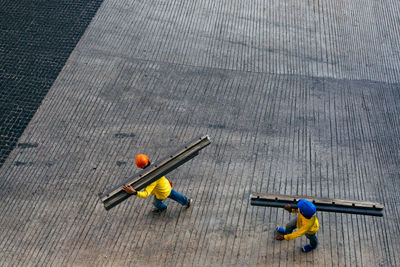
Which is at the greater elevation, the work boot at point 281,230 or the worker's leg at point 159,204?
the work boot at point 281,230

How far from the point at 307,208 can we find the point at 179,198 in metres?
2.37

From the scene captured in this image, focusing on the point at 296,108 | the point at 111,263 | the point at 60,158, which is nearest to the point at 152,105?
the point at 60,158

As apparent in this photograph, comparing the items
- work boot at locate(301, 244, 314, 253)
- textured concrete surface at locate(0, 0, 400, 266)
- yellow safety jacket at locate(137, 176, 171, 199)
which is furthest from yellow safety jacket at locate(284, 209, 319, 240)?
yellow safety jacket at locate(137, 176, 171, 199)

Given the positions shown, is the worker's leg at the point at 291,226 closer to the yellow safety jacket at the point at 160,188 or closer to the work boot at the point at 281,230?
the work boot at the point at 281,230

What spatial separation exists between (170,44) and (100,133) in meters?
3.81

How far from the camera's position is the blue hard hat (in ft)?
20.1

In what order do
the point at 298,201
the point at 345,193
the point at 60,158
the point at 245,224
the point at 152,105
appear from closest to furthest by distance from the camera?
the point at 298,201 → the point at 245,224 → the point at 345,193 → the point at 60,158 → the point at 152,105

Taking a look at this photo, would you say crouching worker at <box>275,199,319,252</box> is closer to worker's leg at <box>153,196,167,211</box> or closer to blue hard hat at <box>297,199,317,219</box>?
blue hard hat at <box>297,199,317,219</box>

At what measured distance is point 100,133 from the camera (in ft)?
31.7

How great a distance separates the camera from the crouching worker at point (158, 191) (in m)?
6.57

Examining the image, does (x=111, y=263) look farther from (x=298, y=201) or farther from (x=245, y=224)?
(x=298, y=201)

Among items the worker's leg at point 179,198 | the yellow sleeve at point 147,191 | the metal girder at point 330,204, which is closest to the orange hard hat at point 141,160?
the yellow sleeve at point 147,191

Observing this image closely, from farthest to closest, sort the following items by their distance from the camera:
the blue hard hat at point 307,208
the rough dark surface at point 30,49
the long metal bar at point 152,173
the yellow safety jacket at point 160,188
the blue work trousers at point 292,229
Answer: the rough dark surface at point 30,49
the yellow safety jacket at point 160,188
the blue work trousers at point 292,229
the long metal bar at point 152,173
the blue hard hat at point 307,208

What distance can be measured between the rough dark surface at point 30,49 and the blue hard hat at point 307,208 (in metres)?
6.46
